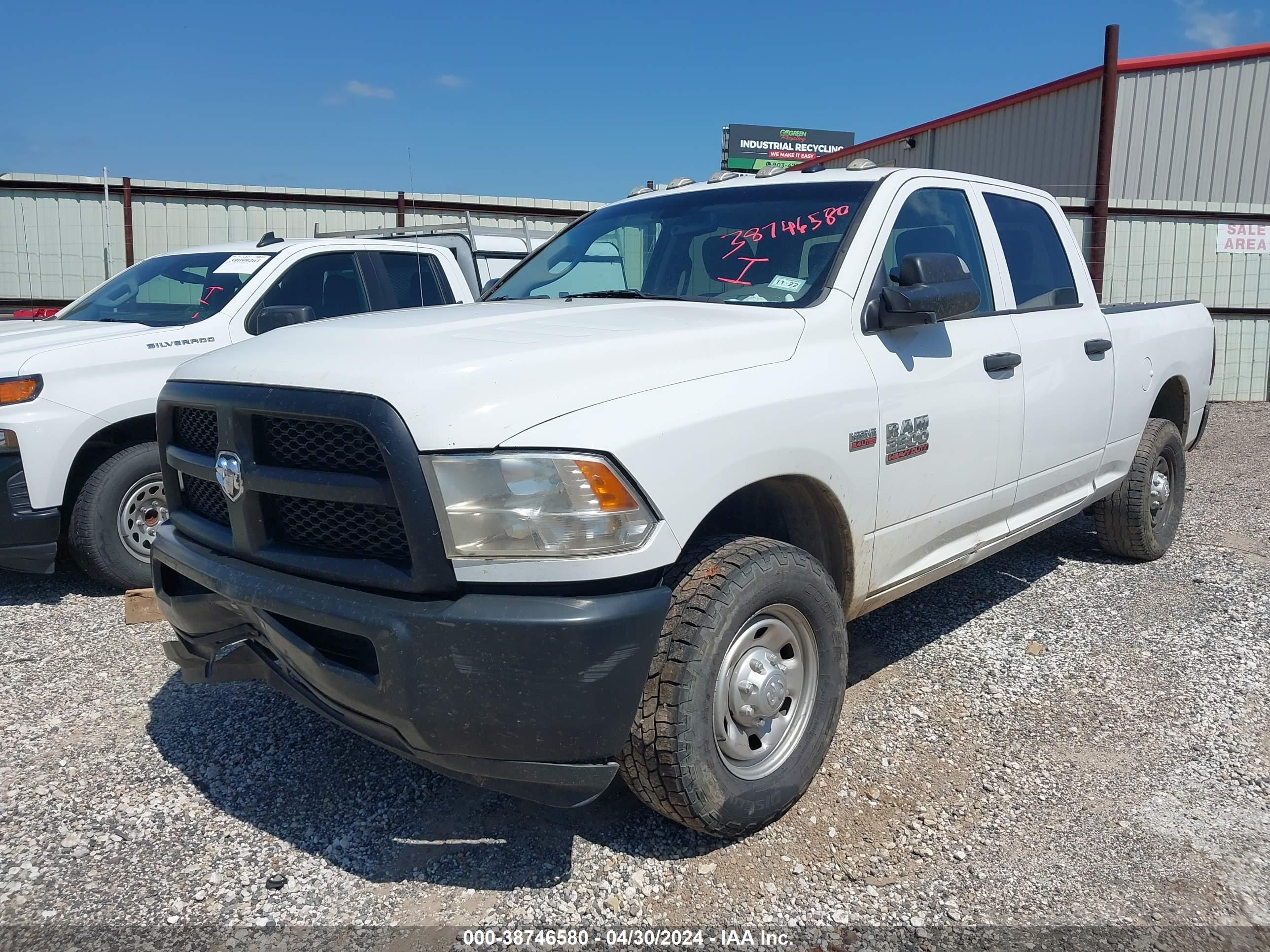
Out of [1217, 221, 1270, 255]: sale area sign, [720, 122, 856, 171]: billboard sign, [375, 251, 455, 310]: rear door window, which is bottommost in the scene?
[375, 251, 455, 310]: rear door window

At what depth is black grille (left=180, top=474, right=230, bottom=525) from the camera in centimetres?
291

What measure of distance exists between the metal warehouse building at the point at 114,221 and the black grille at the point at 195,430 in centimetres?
966

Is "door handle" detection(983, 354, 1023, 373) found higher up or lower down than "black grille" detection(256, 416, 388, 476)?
higher up

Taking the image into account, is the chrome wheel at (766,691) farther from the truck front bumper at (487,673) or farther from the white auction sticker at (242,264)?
the white auction sticker at (242,264)

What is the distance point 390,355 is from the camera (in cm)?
252

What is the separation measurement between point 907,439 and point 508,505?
158cm

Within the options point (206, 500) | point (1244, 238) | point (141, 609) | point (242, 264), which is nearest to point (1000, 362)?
point (206, 500)

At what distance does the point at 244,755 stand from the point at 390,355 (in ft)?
5.52

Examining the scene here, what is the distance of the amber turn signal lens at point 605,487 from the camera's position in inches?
89.4

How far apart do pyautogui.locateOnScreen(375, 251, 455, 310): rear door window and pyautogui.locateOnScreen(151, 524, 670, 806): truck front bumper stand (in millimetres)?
4309

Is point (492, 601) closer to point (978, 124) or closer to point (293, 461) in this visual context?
point (293, 461)

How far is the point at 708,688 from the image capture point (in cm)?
249

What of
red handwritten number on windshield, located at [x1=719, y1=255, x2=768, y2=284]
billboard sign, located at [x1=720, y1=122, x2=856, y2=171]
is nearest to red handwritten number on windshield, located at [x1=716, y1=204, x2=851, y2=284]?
red handwritten number on windshield, located at [x1=719, y1=255, x2=768, y2=284]

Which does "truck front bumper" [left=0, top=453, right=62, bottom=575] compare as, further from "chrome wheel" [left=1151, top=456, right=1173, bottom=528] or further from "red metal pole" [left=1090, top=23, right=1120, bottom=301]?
"red metal pole" [left=1090, top=23, right=1120, bottom=301]
